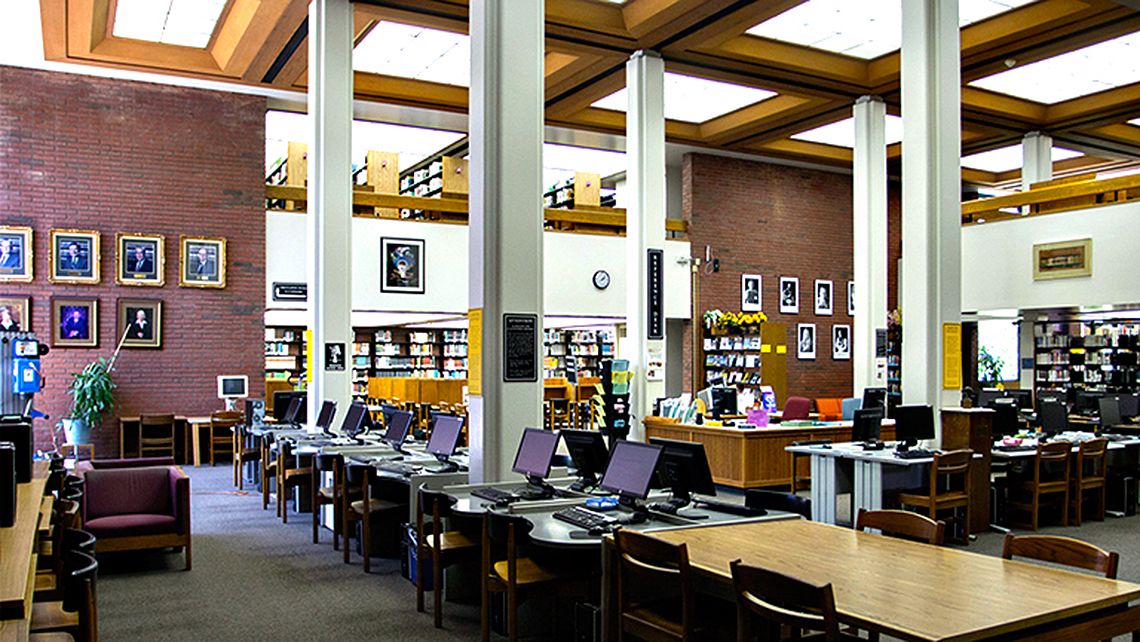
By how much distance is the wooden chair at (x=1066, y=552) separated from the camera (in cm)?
328

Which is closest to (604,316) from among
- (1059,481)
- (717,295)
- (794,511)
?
(717,295)

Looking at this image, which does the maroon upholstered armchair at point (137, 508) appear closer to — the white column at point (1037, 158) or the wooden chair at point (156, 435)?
the wooden chair at point (156, 435)

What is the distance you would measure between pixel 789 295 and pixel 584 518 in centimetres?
1447

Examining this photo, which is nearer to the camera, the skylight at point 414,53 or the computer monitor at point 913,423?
the computer monitor at point 913,423

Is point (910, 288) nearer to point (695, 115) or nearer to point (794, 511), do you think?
point (794, 511)

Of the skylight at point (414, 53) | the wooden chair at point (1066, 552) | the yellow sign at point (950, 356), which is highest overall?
the skylight at point (414, 53)

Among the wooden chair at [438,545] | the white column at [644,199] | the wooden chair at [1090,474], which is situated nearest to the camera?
the wooden chair at [438,545]

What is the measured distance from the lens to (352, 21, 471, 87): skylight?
480 inches

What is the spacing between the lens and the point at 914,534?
13.1 ft

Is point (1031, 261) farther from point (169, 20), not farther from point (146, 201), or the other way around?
point (146, 201)

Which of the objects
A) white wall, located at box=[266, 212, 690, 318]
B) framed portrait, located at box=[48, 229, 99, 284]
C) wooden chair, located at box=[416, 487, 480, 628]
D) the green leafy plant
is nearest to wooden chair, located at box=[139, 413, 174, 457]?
the green leafy plant

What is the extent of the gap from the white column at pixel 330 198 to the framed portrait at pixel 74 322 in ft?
12.6

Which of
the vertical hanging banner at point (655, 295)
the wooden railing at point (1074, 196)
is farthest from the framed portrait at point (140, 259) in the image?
the wooden railing at point (1074, 196)

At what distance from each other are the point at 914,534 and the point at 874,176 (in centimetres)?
1120
